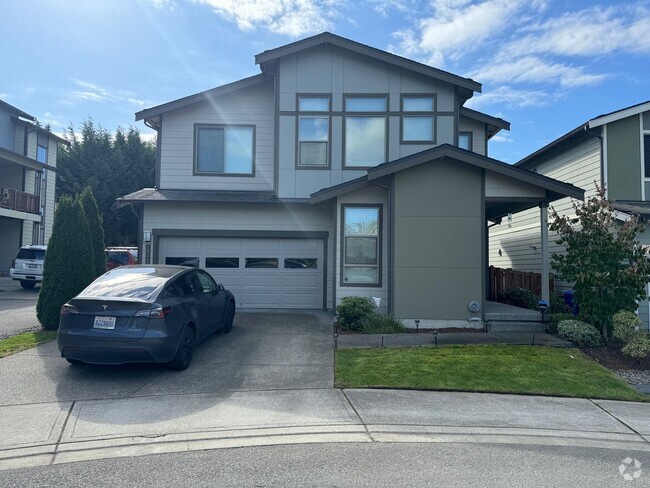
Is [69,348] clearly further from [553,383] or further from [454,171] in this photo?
[454,171]

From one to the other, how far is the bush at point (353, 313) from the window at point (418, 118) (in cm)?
551

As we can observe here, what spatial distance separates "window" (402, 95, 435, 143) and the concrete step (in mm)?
5683

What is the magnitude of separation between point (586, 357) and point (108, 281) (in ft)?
28.1

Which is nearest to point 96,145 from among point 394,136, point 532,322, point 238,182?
point 238,182

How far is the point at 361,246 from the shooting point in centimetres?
1198

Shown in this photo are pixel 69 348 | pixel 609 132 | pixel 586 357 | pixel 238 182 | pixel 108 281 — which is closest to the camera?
pixel 69 348

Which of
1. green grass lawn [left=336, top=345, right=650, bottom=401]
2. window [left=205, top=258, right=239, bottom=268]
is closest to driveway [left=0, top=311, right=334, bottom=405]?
green grass lawn [left=336, top=345, right=650, bottom=401]

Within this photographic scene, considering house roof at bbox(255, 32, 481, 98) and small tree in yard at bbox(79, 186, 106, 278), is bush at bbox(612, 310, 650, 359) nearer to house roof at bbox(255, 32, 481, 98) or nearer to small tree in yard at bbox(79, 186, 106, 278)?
house roof at bbox(255, 32, 481, 98)

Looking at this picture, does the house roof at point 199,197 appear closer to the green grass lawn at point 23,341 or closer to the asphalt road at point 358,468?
the green grass lawn at point 23,341

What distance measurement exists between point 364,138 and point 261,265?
4771 millimetres

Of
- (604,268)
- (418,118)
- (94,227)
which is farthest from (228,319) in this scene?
(418,118)

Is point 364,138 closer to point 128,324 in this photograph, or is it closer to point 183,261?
point 183,261

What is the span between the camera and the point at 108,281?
7770 mm

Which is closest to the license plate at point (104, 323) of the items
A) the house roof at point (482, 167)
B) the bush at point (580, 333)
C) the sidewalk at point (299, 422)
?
the sidewalk at point (299, 422)
